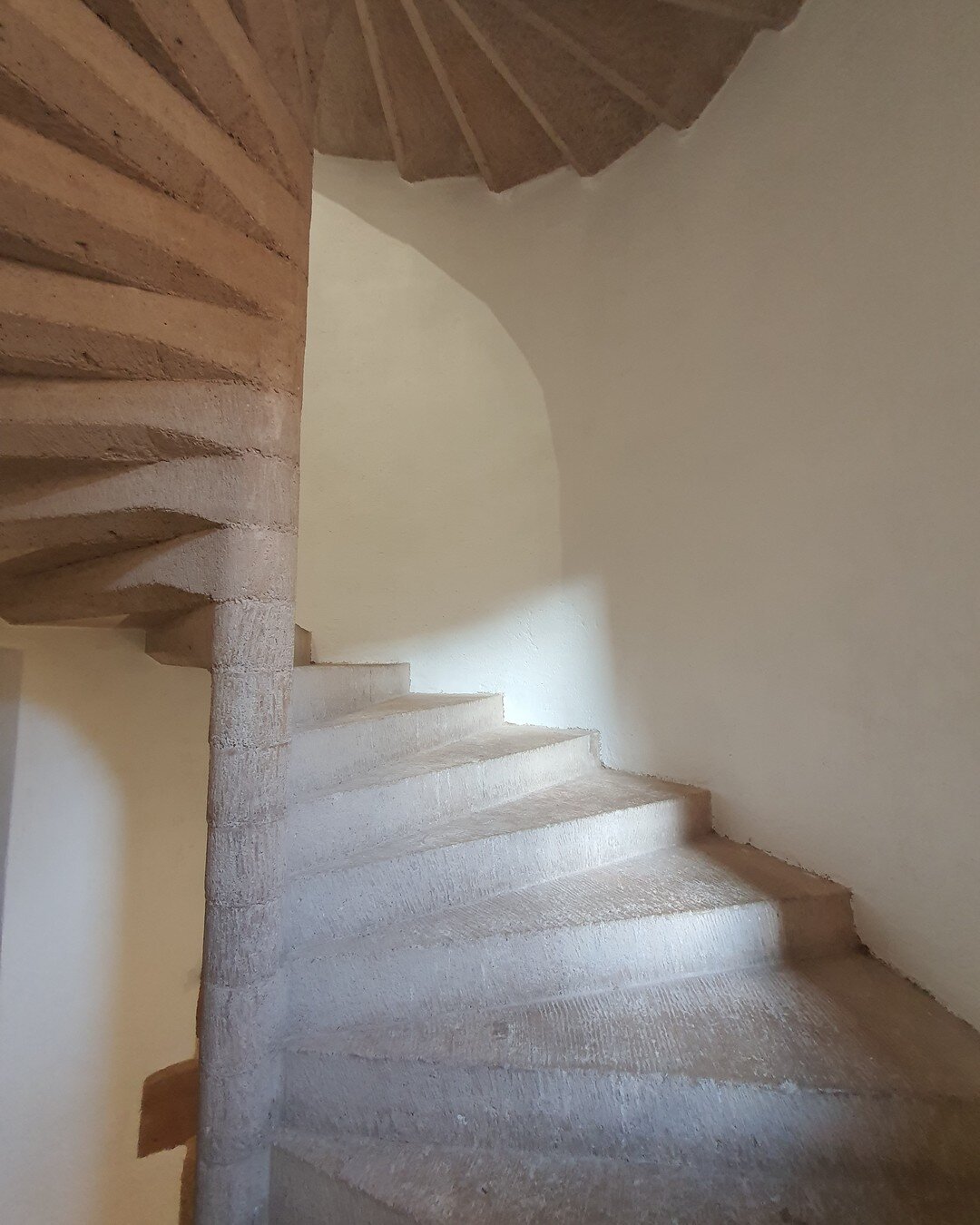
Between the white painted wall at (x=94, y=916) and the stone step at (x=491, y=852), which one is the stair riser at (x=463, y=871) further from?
the white painted wall at (x=94, y=916)

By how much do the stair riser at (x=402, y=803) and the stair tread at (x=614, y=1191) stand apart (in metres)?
0.60

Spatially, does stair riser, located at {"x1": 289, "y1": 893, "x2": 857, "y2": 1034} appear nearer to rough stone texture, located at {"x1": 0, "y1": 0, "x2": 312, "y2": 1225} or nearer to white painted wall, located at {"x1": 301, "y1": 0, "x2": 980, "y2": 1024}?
rough stone texture, located at {"x1": 0, "y1": 0, "x2": 312, "y2": 1225}

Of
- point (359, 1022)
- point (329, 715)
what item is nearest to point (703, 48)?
point (329, 715)

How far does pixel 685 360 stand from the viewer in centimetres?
210

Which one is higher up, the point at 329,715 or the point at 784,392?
the point at 784,392

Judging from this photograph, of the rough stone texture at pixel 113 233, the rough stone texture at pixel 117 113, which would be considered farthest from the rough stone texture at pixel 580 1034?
the rough stone texture at pixel 117 113

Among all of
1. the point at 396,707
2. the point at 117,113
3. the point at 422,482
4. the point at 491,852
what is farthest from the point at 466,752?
the point at 117,113

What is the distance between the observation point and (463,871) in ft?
5.03

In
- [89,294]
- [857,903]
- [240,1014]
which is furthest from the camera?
[857,903]

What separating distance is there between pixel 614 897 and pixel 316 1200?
845 millimetres

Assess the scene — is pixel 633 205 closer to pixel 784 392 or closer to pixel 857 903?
pixel 784 392

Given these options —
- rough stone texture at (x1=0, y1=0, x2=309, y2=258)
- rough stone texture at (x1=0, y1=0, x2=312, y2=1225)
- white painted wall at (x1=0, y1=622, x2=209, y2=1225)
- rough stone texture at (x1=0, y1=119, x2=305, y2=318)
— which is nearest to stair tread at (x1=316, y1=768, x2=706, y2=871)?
rough stone texture at (x1=0, y1=0, x2=312, y2=1225)

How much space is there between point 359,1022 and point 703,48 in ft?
9.55

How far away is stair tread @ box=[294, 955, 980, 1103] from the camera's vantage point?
1.10m
